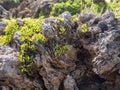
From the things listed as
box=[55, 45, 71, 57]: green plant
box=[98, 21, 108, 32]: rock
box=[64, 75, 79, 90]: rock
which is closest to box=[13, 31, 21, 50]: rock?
box=[55, 45, 71, 57]: green plant

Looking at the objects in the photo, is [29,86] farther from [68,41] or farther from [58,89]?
[68,41]

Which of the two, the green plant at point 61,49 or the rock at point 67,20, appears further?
the rock at point 67,20

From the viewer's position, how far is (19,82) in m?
13.4

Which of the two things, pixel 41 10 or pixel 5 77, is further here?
pixel 41 10

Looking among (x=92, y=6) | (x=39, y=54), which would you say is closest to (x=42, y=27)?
(x=39, y=54)

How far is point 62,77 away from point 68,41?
5.29 ft

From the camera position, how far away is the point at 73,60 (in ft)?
45.3

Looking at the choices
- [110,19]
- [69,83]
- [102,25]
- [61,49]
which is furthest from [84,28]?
[69,83]

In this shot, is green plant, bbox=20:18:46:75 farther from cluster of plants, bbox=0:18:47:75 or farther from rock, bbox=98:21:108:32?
rock, bbox=98:21:108:32

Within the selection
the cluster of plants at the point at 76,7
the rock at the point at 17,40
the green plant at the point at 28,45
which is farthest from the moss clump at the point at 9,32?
the cluster of plants at the point at 76,7

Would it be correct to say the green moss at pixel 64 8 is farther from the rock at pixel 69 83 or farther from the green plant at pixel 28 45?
the rock at pixel 69 83

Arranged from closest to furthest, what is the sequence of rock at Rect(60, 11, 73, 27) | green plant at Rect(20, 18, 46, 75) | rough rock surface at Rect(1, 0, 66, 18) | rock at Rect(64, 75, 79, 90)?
rock at Rect(64, 75, 79, 90) → green plant at Rect(20, 18, 46, 75) → rock at Rect(60, 11, 73, 27) → rough rock surface at Rect(1, 0, 66, 18)

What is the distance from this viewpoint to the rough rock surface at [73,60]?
42.6ft

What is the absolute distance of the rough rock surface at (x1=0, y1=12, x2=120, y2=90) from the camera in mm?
12984
